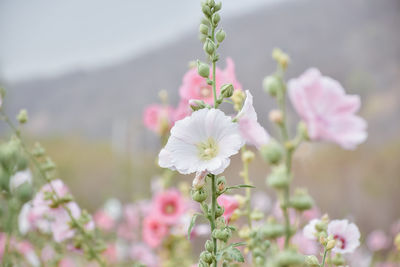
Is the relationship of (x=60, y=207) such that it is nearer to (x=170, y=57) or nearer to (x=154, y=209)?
A: (x=154, y=209)

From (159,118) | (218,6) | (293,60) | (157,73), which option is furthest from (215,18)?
(157,73)

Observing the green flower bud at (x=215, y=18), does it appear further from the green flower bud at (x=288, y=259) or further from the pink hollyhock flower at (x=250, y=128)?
the green flower bud at (x=288, y=259)

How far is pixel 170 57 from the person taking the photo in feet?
8.25

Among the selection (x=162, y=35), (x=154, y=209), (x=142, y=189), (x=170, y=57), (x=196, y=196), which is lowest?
(x=142, y=189)

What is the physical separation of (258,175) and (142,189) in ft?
2.68

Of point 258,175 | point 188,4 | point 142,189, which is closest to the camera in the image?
point 258,175

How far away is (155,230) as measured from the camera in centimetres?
80

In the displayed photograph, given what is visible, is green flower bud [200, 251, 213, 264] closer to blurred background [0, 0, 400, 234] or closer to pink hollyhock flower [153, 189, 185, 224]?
pink hollyhock flower [153, 189, 185, 224]

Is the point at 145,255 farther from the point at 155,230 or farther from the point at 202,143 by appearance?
the point at 202,143

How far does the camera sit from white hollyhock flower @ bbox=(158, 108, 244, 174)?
1.05 ft

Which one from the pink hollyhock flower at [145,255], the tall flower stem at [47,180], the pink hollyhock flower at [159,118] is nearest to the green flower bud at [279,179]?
the tall flower stem at [47,180]

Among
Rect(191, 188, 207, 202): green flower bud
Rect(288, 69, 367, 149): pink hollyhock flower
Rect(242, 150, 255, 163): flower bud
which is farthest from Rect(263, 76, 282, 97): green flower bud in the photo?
Rect(242, 150, 255, 163): flower bud

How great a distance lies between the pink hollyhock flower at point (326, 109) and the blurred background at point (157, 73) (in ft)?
5.05

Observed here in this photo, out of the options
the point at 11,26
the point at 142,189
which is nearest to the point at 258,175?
the point at 142,189
